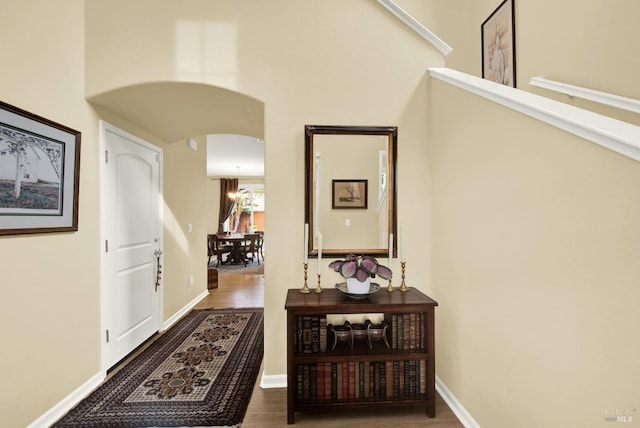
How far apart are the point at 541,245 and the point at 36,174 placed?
263cm

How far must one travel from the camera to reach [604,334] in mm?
930

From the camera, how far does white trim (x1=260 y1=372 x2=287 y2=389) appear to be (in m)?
→ 2.12

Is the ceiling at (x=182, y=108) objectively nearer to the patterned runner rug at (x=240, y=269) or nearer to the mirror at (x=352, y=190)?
the mirror at (x=352, y=190)

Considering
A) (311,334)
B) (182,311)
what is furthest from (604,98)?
(182,311)

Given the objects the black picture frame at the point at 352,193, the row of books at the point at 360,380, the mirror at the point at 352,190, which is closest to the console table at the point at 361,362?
the row of books at the point at 360,380

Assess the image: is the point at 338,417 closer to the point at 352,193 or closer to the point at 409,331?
the point at 409,331

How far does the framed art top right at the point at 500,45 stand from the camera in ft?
7.14

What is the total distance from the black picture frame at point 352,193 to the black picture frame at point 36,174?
182 centimetres

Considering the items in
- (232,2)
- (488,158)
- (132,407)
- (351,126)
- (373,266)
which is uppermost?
(232,2)

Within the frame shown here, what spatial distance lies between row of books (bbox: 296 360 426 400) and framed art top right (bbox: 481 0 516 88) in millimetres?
2177

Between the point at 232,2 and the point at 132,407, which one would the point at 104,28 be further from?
the point at 132,407

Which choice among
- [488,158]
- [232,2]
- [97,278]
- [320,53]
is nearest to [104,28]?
[232,2]

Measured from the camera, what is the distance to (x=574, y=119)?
987mm

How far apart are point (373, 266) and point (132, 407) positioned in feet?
6.01
